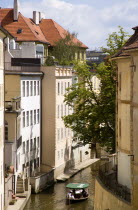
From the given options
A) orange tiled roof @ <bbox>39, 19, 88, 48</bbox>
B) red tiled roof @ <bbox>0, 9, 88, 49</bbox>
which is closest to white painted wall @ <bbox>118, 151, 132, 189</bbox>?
red tiled roof @ <bbox>0, 9, 88, 49</bbox>

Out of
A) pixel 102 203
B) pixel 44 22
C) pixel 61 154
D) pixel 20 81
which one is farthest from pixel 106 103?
pixel 44 22

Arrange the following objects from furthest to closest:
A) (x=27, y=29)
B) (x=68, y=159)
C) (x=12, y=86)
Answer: (x=27, y=29), (x=68, y=159), (x=12, y=86)

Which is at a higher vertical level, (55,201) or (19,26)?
(19,26)

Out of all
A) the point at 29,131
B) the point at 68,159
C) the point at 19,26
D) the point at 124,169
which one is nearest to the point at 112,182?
the point at 124,169

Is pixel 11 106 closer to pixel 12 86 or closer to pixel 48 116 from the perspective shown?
pixel 12 86

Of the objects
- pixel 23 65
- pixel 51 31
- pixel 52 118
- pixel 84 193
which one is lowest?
pixel 84 193

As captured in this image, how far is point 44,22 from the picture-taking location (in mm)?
121375

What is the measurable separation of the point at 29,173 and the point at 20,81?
8.51 m

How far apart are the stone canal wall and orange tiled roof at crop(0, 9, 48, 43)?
207 ft

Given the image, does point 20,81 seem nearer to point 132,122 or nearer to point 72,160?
point 72,160

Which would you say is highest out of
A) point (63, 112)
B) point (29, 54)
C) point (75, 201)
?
point (29, 54)

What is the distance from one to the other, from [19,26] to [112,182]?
6711 centimetres

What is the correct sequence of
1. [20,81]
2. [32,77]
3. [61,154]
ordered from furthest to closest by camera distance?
[61,154] < [32,77] < [20,81]

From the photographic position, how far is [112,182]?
40812 mm
